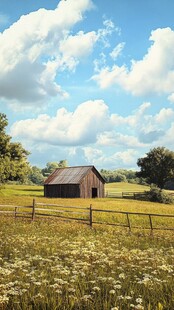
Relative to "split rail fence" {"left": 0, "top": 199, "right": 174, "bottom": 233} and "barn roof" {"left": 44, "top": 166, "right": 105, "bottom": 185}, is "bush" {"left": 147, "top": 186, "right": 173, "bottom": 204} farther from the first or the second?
"split rail fence" {"left": 0, "top": 199, "right": 174, "bottom": 233}

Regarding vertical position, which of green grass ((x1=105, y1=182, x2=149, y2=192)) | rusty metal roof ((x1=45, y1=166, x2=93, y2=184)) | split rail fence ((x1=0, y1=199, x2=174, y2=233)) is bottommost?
split rail fence ((x1=0, y1=199, x2=174, y2=233))

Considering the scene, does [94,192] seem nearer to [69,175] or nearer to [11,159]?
[69,175]

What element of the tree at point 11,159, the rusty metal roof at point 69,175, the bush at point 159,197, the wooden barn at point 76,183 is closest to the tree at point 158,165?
the bush at point 159,197

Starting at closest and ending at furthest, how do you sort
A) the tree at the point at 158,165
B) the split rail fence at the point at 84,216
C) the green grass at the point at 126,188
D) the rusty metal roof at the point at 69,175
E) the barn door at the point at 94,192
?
the split rail fence at the point at 84,216 < the rusty metal roof at the point at 69,175 < the barn door at the point at 94,192 < the tree at the point at 158,165 < the green grass at the point at 126,188

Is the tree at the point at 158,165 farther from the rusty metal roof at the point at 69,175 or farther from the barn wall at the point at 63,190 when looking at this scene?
the barn wall at the point at 63,190

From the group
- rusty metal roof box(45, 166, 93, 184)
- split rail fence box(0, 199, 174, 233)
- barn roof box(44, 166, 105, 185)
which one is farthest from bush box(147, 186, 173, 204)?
split rail fence box(0, 199, 174, 233)

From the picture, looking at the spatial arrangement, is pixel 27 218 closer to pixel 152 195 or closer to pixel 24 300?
pixel 24 300

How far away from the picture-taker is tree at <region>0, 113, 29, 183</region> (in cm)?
5822

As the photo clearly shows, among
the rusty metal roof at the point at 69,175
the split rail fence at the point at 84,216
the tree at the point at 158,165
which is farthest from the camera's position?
the tree at the point at 158,165

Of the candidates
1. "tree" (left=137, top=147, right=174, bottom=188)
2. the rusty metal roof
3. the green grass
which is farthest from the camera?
the green grass

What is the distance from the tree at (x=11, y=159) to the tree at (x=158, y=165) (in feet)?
114

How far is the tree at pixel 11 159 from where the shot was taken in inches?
2292

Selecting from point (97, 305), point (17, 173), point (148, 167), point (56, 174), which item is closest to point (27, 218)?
point (97, 305)

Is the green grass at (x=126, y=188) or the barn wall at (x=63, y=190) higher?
the green grass at (x=126, y=188)
